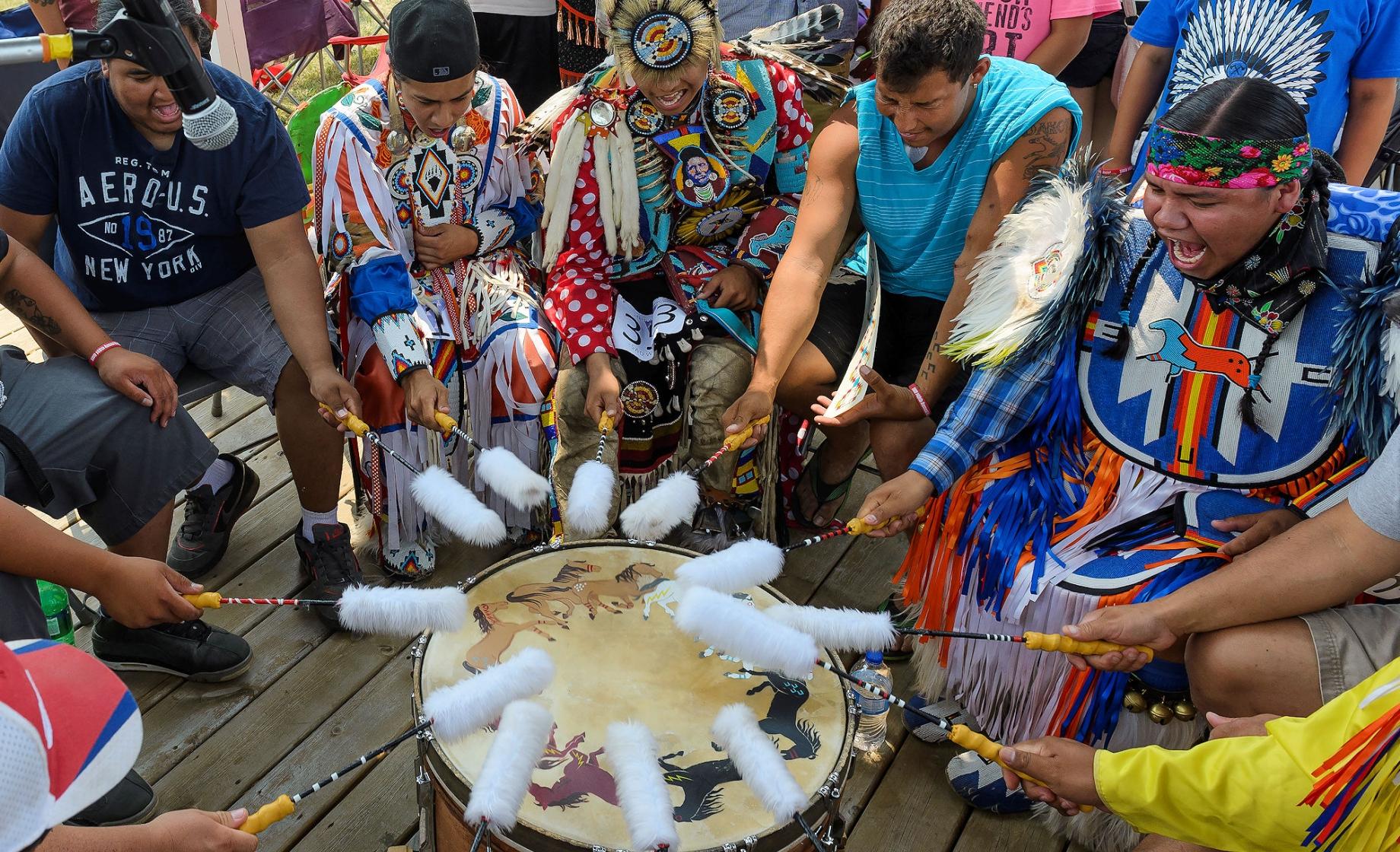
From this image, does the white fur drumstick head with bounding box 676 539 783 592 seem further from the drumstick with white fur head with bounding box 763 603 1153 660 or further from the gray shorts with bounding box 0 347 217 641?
the gray shorts with bounding box 0 347 217 641

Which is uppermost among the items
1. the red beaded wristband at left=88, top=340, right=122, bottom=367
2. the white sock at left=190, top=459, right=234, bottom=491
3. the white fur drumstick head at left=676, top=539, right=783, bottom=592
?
Answer: the red beaded wristband at left=88, top=340, right=122, bottom=367

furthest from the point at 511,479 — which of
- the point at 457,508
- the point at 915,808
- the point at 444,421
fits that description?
the point at 915,808

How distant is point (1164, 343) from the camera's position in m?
2.30

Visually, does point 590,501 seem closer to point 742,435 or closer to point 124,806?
point 742,435

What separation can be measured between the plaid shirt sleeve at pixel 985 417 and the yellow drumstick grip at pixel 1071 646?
1.70 feet

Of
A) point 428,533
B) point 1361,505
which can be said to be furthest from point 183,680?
point 1361,505

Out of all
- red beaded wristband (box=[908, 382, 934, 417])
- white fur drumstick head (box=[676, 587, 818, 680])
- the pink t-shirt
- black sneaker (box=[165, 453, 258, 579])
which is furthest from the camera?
the pink t-shirt

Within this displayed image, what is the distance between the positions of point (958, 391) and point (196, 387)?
6.51 ft

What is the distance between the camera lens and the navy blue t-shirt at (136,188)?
8.55 ft

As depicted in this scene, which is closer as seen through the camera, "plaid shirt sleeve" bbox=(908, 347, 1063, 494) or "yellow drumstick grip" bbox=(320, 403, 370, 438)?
"plaid shirt sleeve" bbox=(908, 347, 1063, 494)

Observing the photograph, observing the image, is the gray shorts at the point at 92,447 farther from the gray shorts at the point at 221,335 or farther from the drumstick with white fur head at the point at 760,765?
the drumstick with white fur head at the point at 760,765

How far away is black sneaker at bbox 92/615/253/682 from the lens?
2.64 m

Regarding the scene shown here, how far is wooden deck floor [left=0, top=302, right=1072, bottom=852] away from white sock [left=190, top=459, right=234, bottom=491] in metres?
0.19

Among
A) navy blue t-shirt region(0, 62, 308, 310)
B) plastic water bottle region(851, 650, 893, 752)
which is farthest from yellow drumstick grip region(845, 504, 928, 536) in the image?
navy blue t-shirt region(0, 62, 308, 310)
